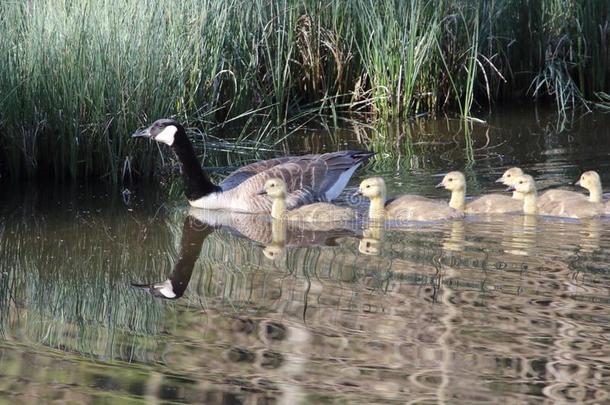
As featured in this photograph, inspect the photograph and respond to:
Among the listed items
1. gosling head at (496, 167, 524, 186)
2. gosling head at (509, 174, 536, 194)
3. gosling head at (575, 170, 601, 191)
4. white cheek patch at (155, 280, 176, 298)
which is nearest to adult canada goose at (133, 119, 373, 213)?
gosling head at (496, 167, 524, 186)

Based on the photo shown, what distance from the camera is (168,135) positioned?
10.8 m

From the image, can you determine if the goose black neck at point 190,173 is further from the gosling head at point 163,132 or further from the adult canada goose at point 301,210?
the adult canada goose at point 301,210

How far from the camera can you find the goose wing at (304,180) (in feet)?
34.7

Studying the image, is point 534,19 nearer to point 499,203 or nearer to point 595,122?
point 595,122

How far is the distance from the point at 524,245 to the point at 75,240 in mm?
3580

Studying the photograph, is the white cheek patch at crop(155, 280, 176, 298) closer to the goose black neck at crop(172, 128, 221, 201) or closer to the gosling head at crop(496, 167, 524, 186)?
the goose black neck at crop(172, 128, 221, 201)

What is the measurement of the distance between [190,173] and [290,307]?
3897 millimetres

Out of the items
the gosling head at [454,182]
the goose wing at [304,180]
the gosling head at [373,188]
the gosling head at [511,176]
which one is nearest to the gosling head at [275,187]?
the goose wing at [304,180]

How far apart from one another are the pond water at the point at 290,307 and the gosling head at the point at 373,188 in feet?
1.38

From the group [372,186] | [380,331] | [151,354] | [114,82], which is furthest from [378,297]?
[114,82]

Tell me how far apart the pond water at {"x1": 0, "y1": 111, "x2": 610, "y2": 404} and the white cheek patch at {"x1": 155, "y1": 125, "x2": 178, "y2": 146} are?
62cm

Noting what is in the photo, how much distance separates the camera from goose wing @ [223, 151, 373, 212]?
10.6 m

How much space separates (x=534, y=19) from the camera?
15156mm

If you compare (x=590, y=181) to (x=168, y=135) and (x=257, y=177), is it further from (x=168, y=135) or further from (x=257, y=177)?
(x=168, y=135)
